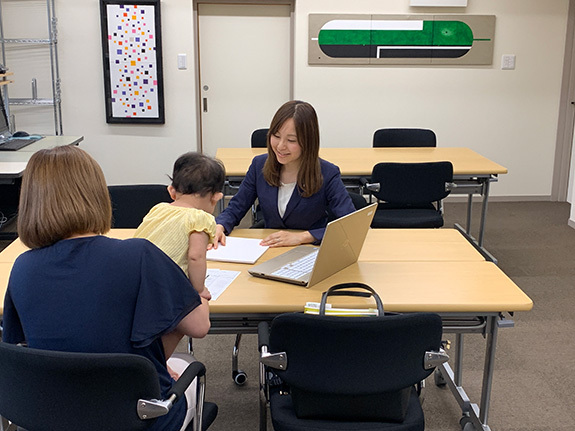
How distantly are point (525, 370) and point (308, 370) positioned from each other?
1778 millimetres

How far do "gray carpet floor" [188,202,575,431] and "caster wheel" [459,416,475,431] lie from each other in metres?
0.05

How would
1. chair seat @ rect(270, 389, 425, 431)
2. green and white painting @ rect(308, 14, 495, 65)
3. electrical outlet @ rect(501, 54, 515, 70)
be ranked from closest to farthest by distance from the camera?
chair seat @ rect(270, 389, 425, 431) → green and white painting @ rect(308, 14, 495, 65) → electrical outlet @ rect(501, 54, 515, 70)

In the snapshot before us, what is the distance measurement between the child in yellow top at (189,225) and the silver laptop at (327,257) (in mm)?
337

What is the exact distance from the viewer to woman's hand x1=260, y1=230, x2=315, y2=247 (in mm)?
2637

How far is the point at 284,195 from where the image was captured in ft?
9.52

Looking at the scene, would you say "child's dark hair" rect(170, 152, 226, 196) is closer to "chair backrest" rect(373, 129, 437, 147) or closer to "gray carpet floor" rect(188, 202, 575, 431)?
"gray carpet floor" rect(188, 202, 575, 431)

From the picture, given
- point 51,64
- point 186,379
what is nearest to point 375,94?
point 51,64

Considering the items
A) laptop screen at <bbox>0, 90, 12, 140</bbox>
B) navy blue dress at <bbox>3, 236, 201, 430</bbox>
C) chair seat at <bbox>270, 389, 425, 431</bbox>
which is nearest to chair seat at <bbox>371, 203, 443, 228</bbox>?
chair seat at <bbox>270, 389, 425, 431</bbox>

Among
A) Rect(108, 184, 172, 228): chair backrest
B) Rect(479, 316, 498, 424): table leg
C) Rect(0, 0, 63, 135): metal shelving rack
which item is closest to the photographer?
Rect(479, 316, 498, 424): table leg

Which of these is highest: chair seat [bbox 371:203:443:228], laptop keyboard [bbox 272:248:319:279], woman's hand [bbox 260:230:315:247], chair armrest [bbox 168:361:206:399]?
woman's hand [bbox 260:230:315:247]

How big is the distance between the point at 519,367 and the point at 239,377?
4.39ft

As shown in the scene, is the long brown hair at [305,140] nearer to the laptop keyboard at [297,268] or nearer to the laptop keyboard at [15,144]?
the laptop keyboard at [297,268]

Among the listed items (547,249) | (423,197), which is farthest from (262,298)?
(547,249)

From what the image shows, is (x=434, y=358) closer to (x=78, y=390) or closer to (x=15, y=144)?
(x=78, y=390)
